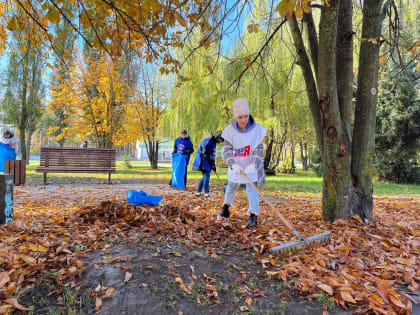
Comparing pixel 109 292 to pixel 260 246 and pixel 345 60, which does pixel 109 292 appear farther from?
pixel 345 60

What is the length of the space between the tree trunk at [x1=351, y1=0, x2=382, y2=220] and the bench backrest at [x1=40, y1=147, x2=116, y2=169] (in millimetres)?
7606

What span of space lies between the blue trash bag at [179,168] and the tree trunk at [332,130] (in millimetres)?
4843

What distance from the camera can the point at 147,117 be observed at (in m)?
20.5

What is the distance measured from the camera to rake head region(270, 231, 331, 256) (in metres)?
3.07

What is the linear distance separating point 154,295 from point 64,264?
91 centimetres

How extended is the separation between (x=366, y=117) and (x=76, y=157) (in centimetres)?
834

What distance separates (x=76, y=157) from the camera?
943 centimetres

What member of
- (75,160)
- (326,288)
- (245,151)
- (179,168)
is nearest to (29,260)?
(326,288)

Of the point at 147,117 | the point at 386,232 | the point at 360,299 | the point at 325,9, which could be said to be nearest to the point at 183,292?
the point at 360,299

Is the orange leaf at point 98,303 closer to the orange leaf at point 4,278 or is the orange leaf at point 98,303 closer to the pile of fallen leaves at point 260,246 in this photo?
the pile of fallen leaves at point 260,246

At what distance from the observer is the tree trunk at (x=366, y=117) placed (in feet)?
14.4

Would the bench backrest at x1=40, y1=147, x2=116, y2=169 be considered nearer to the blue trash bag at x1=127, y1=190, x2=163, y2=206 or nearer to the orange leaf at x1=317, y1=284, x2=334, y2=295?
the blue trash bag at x1=127, y1=190, x2=163, y2=206

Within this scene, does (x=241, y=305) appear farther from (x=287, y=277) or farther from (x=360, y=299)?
(x=360, y=299)

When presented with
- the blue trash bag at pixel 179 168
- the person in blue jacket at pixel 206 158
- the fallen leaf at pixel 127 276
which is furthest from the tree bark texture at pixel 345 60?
the blue trash bag at pixel 179 168
